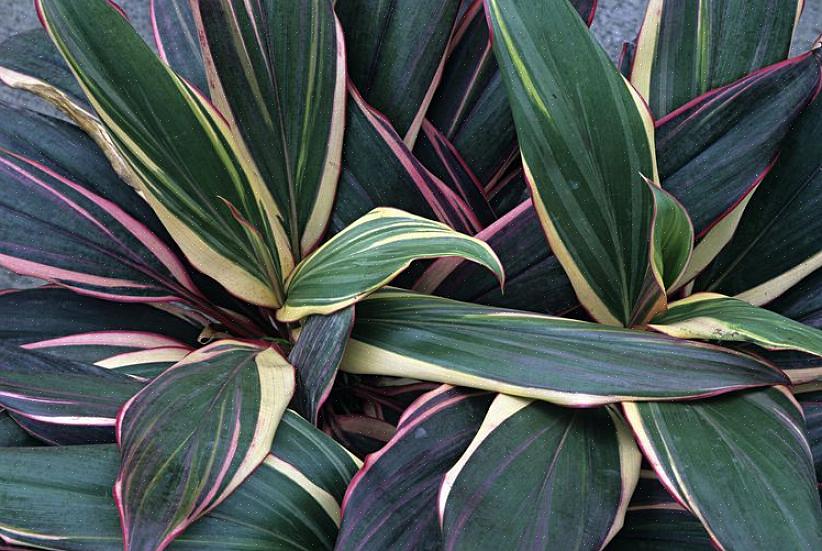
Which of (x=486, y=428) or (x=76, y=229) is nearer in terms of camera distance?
(x=486, y=428)

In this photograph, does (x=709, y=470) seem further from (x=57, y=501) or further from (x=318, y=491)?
(x=57, y=501)

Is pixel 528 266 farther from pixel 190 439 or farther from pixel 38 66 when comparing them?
pixel 38 66

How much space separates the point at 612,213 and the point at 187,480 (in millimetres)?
328

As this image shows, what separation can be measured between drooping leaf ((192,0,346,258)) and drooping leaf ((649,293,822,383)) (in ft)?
0.91

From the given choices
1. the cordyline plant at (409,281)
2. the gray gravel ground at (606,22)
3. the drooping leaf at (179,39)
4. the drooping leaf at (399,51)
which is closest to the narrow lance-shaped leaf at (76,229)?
the cordyline plant at (409,281)

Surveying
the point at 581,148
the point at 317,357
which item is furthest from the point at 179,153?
the point at 581,148

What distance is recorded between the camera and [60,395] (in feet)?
1.74

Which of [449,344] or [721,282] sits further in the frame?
[721,282]

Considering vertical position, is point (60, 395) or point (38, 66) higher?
point (38, 66)

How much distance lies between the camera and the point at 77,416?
523 millimetres

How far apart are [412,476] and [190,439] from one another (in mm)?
136

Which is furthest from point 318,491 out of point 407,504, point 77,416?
point 77,416

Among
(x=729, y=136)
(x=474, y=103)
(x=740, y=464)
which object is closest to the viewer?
(x=740, y=464)

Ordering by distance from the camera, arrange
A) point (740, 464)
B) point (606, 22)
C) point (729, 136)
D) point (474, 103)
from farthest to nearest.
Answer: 1. point (606, 22)
2. point (474, 103)
3. point (729, 136)
4. point (740, 464)
